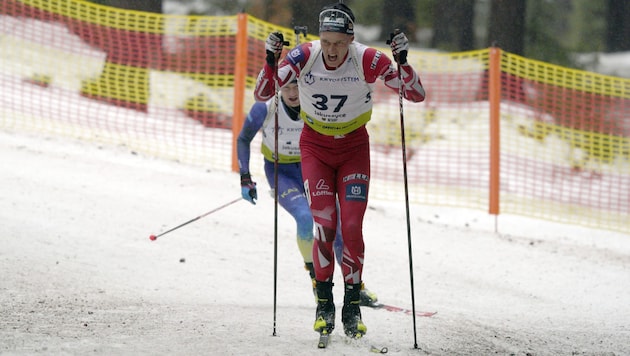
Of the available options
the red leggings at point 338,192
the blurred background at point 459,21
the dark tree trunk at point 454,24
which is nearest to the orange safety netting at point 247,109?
the blurred background at point 459,21

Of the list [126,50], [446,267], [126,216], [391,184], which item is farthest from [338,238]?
[126,50]

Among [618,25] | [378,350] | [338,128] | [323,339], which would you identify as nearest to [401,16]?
[618,25]

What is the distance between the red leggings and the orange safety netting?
251 inches

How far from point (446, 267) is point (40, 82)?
7968 mm

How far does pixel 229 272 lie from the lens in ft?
32.0

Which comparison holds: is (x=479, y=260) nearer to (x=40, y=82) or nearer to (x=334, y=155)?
(x=334, y=155)

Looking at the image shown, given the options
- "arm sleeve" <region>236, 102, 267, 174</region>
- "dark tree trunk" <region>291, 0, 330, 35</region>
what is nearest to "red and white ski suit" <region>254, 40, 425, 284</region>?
"arm sleeve" <region>236, 102, 267, 174</region>

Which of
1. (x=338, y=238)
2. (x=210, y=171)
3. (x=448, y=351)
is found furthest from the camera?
(x=210, y=171)

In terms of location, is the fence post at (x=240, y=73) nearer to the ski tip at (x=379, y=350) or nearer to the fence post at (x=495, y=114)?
the fence post at (x=495, y=114)

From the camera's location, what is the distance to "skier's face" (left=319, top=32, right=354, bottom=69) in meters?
6.46

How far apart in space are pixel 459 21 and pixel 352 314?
18.2 metres

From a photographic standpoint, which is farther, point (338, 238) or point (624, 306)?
Result: point (624, 306)

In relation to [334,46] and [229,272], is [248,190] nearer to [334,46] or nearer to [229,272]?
[229,272]

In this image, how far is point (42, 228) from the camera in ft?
33.1
